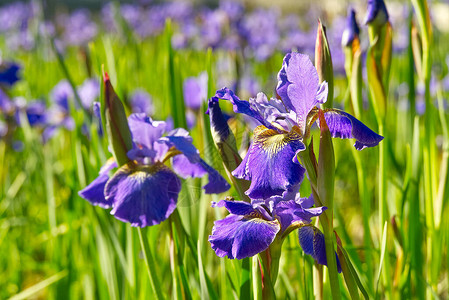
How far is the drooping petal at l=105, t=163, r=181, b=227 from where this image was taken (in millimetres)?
734

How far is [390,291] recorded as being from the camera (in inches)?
38.1

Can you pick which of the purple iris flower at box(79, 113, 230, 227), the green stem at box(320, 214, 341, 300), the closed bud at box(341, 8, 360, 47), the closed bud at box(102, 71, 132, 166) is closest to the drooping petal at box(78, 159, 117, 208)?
the purple iris flower at box(79, 113, 230, 227)

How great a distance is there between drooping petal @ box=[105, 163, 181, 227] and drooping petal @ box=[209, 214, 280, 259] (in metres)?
0.13

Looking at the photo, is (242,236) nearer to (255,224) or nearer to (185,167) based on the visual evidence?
(255,224)

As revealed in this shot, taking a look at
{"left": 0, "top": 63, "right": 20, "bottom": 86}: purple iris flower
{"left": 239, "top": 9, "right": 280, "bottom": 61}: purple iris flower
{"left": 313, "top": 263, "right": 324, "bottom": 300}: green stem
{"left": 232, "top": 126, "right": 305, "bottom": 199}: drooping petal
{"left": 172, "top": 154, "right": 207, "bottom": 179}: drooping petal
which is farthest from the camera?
{"left": 239, "top": 9, "right": 280, "bottom": 61}: purple iris flower

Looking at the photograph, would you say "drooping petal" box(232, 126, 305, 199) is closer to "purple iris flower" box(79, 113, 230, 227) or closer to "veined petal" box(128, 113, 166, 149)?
"purple iris flower" box(79, 113, 230, 227)

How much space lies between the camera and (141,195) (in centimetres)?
75

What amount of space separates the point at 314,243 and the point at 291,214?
5cm

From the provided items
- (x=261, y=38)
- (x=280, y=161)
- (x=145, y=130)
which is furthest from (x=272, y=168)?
(x=261, y=38)

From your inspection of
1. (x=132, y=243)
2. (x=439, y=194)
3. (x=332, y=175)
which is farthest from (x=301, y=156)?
(x=439, y=194)

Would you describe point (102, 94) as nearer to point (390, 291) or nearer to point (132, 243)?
point (132, 243)

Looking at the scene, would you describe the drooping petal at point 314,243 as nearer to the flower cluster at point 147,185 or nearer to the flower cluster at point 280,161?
the flower cluster at point 280,161

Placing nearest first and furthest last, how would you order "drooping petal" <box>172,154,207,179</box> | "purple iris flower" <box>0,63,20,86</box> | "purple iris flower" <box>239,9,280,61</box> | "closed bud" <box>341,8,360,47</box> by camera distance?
"drooping petal" <box>172,154,207,179</box>
"closed bud" <box>341,8,360,47</box>
"purple iris flower" <box>0,63,20,86</box>
"purple iris flower" <box>239,9,280,61</box>

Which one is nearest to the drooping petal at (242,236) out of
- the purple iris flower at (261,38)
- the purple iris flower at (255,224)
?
the purple iris flower at (255,224)
